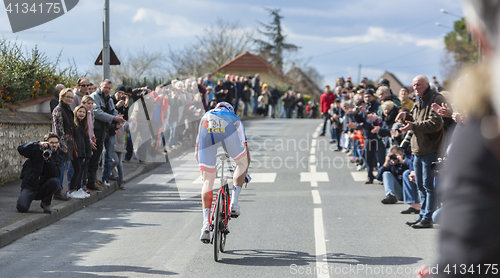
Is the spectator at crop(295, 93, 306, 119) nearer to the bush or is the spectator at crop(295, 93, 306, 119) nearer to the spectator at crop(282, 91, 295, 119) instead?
the spectator at crop(282, 91, 295, 119)

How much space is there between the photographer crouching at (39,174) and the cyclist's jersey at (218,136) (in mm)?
3403

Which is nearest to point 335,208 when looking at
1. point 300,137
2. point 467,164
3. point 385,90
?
point 385,90

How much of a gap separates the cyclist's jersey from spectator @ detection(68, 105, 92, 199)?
427cm

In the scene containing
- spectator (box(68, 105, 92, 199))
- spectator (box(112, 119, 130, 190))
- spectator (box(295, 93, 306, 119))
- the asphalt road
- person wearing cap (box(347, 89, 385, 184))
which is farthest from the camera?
spectator (box(295, 93, 306, 119))

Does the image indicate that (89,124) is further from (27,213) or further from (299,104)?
(299,104)

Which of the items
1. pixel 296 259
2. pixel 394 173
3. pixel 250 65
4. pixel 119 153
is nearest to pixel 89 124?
pixel 119 153

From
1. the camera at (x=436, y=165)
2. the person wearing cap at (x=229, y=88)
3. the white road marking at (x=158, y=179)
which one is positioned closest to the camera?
the camera at (x=436, y=165)

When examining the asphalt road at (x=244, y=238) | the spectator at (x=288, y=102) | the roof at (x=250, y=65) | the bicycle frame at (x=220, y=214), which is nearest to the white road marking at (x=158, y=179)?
the asphalt road at (x=244, y=238)

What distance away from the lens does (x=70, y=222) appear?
9.05 meters

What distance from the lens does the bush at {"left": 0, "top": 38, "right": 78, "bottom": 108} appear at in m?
13.2

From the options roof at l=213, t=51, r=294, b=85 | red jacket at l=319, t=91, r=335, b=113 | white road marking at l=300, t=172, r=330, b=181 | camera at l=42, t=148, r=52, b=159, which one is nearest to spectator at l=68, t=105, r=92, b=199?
camera at l=42, t=148, r=52, b=159

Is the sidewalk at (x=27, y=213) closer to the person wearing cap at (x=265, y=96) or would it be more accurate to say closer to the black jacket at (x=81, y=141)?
the black jacket at (x=81, y=141)

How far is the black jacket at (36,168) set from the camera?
352 inches

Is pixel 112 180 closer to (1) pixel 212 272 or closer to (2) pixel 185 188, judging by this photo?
(2) pixel 185 188
